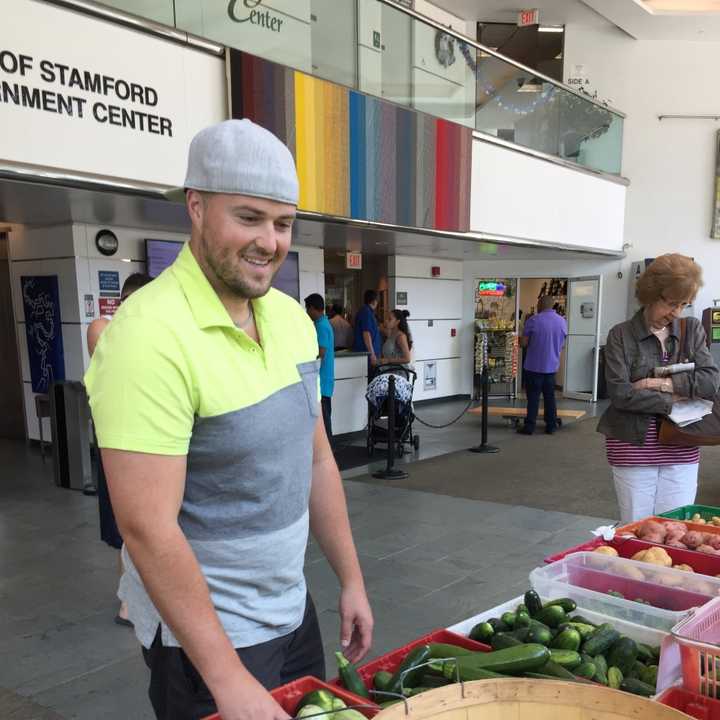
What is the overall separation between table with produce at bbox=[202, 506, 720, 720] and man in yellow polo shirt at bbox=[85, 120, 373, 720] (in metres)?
0.19

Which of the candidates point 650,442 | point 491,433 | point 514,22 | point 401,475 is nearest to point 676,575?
point 650,442

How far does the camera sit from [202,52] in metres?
5.46

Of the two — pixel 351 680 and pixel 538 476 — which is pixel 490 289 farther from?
pixel 351 680

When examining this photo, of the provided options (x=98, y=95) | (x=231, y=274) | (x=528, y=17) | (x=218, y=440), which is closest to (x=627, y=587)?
(x=218, y=440)

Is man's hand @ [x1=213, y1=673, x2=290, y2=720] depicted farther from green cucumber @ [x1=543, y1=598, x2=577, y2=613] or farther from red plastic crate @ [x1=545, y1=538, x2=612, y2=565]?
red plastic crate @ [x1=545, y1=538, x2=612, y2=565]

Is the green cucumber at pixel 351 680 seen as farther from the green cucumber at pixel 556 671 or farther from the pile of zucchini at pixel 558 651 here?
the green cucumber at pixel 556 671


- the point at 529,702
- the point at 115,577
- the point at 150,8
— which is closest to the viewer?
the point at 529,702

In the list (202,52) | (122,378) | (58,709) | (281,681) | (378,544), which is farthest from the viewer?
(202,52)

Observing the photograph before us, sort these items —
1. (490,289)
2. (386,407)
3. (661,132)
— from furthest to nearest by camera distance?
(490,289), (661,132), (386,407)

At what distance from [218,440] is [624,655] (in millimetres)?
1216

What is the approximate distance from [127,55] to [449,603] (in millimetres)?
4592

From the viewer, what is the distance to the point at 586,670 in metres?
1.55

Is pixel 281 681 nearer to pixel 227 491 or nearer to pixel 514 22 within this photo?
pixel 227 491

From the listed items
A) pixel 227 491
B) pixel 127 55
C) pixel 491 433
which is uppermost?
pixel 127 55
